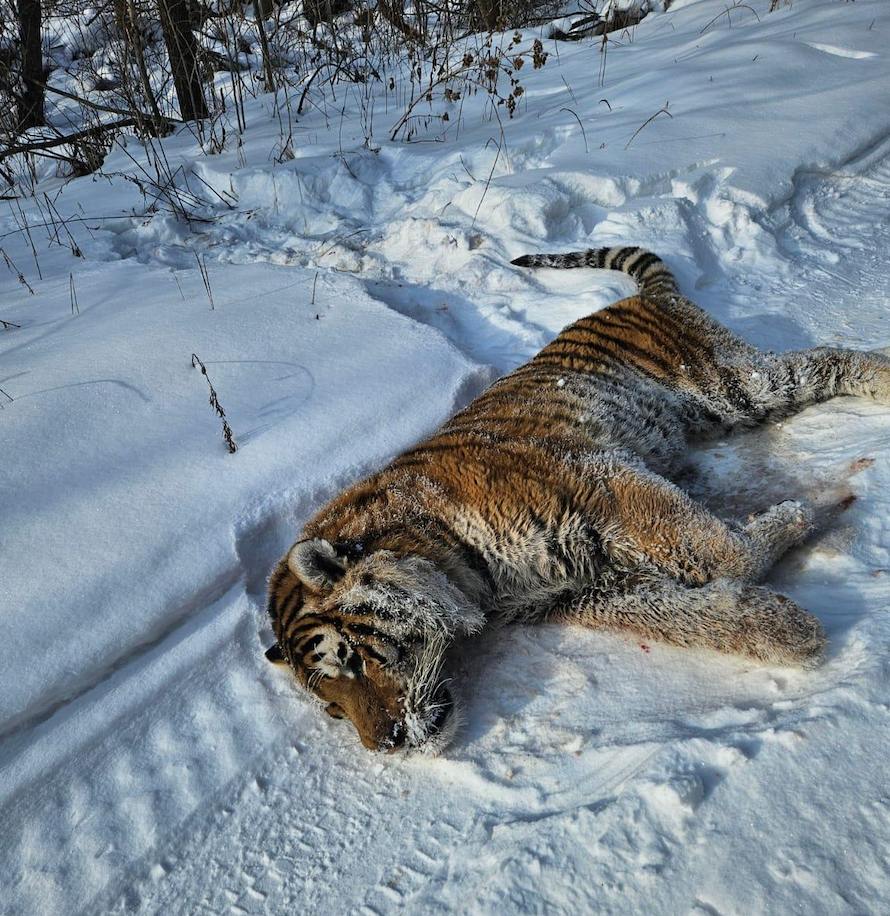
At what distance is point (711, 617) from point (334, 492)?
1.55 m

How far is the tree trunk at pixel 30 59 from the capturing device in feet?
25.9

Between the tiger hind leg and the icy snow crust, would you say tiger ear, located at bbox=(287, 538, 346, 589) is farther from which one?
the tiger hind leg

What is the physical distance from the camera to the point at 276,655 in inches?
92.5

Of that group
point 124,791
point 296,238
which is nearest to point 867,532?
point 124,791

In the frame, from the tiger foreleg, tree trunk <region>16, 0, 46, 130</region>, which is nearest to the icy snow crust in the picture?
the tiger foreleg

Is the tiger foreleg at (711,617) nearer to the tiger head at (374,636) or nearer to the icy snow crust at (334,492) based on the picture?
the icy snow crust at (334,492)

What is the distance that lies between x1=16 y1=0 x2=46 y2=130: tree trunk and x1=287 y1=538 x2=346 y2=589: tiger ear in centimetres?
768

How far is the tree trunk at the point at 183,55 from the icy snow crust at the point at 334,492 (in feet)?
7.19

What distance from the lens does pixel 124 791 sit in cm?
206

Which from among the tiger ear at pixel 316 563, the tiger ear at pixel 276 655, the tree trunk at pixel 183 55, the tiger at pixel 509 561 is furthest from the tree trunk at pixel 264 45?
the tiger ear at pixel 276 655

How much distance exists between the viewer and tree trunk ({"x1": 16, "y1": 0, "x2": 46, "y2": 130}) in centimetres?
790

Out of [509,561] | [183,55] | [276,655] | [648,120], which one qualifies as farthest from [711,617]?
[183,55]

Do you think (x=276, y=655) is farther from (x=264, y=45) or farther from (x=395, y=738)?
(x=264, y=45)

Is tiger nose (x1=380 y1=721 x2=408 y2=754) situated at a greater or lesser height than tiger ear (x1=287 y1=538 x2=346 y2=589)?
lesser
